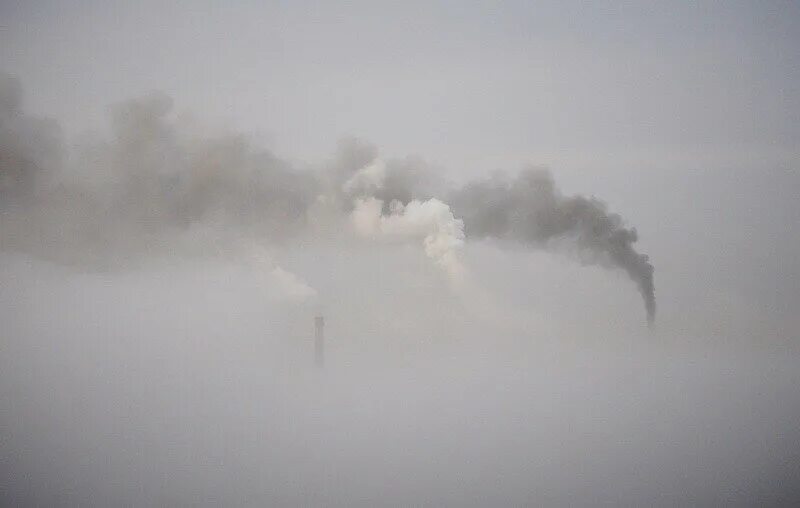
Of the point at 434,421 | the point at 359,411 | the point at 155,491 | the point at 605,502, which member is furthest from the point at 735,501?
the point at 155,491

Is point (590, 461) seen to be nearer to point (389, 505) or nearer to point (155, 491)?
point (389, 505)

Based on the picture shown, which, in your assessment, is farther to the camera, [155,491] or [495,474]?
[495,474]

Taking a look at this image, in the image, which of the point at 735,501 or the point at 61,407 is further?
the point at 61,407

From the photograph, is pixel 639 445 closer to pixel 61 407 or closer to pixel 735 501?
pixel 735 501

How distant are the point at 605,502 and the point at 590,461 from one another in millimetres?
2502

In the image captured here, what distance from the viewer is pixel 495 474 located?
2888cm

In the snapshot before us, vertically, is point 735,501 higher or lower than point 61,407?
lower

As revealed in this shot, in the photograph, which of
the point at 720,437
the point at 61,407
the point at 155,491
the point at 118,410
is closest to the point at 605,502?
the point at 720,437

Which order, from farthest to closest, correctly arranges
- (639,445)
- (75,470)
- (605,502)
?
(639,445)
(605,502)
(75,470)

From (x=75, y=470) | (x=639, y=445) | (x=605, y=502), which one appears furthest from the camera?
(x=639, y=445)

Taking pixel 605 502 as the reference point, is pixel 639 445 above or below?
Answer: above

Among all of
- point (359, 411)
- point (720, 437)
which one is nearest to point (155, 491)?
point (359, 411)

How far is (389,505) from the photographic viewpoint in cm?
2739

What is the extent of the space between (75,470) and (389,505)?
1264 cm
